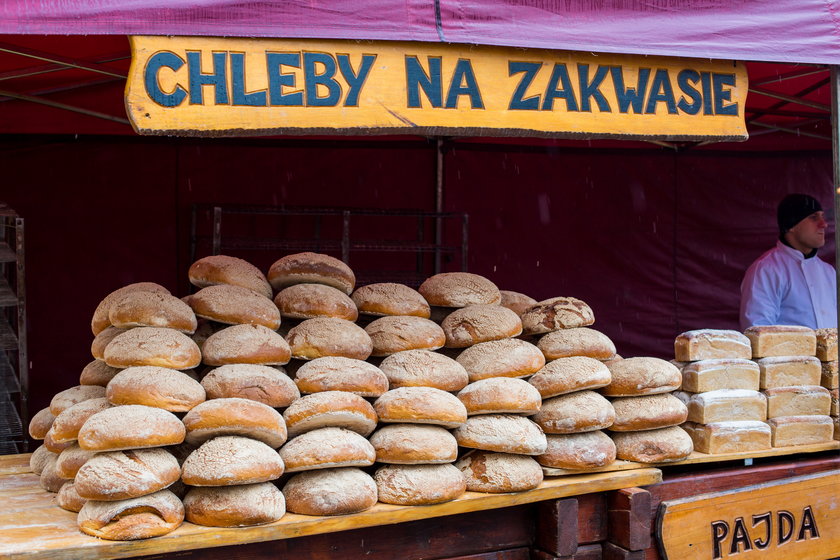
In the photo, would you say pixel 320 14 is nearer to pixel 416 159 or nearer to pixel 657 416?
pixel 657 416

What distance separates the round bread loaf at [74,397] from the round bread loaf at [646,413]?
72.3 inches

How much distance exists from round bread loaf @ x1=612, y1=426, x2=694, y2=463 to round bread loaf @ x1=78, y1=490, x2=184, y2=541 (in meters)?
1.62

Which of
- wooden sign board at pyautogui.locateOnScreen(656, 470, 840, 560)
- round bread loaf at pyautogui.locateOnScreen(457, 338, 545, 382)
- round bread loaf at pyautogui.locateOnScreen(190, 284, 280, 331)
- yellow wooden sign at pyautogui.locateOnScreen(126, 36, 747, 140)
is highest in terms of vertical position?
yellow wooden sign at pyautogui.locateOnScreen(126, 36, 747, 140)

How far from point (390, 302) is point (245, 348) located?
686 mm

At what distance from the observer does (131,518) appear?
7.13 feet

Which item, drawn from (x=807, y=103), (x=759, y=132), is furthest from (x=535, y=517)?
(x=759, y=132)

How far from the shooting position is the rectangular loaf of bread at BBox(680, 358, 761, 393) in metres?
3.22

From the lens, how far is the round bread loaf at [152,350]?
8.29 ft

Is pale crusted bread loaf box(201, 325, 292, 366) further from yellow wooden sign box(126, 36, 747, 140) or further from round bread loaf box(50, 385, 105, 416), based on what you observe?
yellow wooden sign box(126, 36, 747, 140)

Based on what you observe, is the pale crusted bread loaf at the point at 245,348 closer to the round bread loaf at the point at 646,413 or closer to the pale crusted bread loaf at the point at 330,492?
the pale crusted bread loaf at the point at 330,492

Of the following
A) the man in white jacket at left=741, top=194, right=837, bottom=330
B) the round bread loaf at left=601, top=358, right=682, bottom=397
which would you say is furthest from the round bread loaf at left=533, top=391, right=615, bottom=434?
the man in white jacket at left=741, top=194, right=837, bottom=330

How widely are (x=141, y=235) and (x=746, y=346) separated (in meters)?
3.83

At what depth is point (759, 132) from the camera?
20.0 ft

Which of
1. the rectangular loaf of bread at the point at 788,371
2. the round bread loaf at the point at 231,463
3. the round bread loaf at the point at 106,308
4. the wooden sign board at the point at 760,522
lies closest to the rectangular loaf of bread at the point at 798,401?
the rectangular loaf of bread at the point at 788,371
